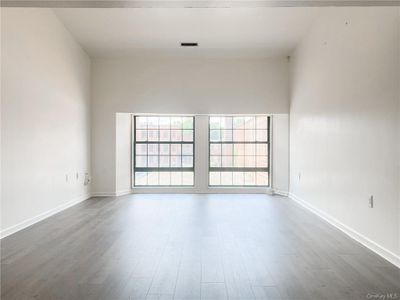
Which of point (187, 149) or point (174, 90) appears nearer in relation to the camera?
point (174, 90)

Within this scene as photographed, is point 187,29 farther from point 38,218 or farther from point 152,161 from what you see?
point 38,218

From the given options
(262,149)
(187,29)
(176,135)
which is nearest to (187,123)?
(176,135)

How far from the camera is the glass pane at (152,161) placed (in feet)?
23.3

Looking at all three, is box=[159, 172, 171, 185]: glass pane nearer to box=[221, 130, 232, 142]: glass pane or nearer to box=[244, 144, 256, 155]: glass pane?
box=[221, 130, 232, 142]: glass pane

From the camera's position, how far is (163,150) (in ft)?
23.4

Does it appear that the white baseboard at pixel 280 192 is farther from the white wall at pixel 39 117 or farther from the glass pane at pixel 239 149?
the white wall at pixel 39 117

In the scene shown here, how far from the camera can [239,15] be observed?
192 inches

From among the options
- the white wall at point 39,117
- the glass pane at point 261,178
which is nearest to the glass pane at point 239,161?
the glass pane at point 261,178

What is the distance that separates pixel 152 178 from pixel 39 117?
324 cm

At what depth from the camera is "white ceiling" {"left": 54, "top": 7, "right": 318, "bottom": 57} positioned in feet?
15.8

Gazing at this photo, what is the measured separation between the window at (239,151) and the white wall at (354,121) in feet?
5.05

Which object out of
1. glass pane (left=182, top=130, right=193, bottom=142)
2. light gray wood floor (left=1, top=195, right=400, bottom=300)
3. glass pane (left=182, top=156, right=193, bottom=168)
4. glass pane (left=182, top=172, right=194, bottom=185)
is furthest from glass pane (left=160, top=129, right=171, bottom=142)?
light gray wood floor (left=1, top=195, right=400, bottom=300)

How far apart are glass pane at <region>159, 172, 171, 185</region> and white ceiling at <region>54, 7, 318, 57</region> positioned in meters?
2.83

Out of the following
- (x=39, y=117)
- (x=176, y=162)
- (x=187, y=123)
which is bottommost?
(x=176, y=162)
